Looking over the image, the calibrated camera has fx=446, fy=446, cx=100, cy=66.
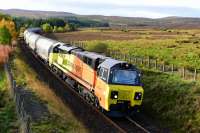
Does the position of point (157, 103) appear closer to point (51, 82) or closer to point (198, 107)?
point (198, 107)

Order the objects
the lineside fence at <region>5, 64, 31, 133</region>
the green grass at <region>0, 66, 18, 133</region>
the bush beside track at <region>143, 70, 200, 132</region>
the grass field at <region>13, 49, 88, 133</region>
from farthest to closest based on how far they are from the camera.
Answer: the bush beside track at <region>143, 70, 200, 132</region> < the grass field at <region>13, 49, 88, 133</region> < the green grass at <region>0, 66, 18, 133</region> < the lineside fence at <region>5, 64, 31, 133</region>

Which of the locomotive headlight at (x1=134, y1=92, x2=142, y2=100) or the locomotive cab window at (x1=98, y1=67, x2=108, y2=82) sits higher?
the locomotive cab window at (x1=98, y1=67, x2=108, y2=82)

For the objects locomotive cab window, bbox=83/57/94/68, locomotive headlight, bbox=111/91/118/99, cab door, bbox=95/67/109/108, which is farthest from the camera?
locomotive cab window, bbox=83/57/94/68

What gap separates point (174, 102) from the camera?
28.3 meters

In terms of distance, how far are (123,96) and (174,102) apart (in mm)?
3774

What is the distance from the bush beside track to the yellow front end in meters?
2.35

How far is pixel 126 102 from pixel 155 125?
2182mm

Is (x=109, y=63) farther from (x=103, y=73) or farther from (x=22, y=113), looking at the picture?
(x=22, y=113)

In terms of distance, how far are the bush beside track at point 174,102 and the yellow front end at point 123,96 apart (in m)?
2.35

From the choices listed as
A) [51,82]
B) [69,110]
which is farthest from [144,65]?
[69,110]

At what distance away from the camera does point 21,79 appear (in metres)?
41.8

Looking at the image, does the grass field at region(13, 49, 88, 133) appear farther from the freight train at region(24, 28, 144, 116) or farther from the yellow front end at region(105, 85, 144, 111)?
the yellow front end at region(105, 85, 144, 111)

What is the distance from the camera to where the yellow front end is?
2623 cm

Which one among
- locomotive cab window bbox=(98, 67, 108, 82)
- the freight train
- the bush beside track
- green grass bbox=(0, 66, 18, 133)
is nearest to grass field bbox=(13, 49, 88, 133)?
green grass bbox=(0, 66, 18, 133)
